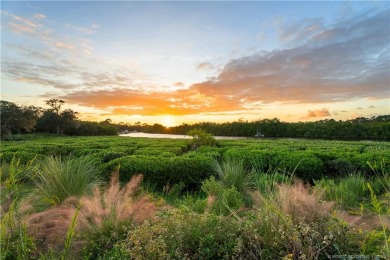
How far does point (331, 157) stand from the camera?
1005 centimetres

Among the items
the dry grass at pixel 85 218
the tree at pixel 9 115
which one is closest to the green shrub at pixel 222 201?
the dry grass at pixel 85 218

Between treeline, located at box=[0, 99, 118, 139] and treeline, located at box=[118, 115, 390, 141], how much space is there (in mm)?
21561

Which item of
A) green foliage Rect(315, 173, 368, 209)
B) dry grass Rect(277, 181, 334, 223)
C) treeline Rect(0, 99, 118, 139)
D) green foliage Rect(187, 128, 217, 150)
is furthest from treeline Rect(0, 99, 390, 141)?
dry grass Rect(277, 181, 334, 223)

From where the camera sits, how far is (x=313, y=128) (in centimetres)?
4562

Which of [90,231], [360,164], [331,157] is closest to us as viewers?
[90,231]

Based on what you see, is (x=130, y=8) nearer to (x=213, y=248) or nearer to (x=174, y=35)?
(x=174, y=35)

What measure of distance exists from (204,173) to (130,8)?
5.23m

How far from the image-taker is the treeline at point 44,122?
107 feet

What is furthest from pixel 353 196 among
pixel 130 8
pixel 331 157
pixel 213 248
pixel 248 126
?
pixel 248 126

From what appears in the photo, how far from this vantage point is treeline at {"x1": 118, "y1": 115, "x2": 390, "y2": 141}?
38.8 meters

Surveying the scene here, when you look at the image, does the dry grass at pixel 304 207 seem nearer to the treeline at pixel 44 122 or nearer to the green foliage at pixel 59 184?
the green foliage at pixel 59 184

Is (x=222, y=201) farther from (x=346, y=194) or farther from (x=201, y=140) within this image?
(x=201, y=140)

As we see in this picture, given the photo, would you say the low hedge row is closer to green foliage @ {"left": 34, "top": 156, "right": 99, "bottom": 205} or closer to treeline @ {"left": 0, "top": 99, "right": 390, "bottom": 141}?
green foliage @ {"left": 34, "top": 156, "right": 99, "bottom": 205}

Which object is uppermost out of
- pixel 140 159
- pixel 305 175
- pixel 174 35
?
pixel 174 35
